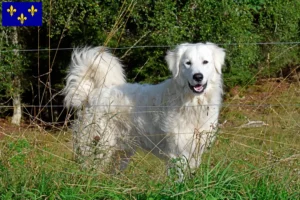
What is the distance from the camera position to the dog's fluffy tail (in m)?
6.88

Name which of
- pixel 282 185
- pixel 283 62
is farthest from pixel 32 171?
pixel 283 62

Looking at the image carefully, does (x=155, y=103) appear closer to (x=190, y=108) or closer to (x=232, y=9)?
(x=190, y=108)

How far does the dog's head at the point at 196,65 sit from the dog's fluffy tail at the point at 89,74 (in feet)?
2.47

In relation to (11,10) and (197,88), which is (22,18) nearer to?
(11,10)

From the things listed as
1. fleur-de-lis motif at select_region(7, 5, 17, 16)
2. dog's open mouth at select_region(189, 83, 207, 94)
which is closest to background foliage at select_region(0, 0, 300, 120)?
fleur-de-lis motif at select_region(7, 5, 17, 16)

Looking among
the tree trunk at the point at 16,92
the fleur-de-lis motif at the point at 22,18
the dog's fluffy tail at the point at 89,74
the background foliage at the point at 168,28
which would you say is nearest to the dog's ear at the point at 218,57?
the dog's fluffy tail at the point at 89,74

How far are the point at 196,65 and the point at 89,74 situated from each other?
130 centimetres

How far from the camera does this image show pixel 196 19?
10.6m

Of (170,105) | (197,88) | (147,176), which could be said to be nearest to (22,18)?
(170,105)

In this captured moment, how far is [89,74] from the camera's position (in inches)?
271

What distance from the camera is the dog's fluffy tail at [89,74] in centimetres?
688

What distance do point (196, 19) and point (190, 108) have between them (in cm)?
456

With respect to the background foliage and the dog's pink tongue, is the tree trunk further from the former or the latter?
the dog's pink tongue

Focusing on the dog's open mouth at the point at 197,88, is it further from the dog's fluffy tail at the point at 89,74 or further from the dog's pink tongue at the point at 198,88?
the dog's fluffy tail at the point at 89,74
